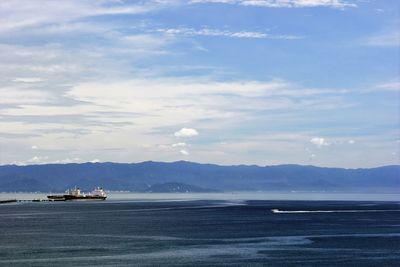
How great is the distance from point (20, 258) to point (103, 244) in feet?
69.4

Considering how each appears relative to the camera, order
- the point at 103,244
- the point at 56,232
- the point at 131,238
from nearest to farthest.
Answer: the point at 103,244, the point at 131,238, the point at 56,232

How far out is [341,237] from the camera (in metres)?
124

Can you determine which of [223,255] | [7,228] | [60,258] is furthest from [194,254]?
[7,228]

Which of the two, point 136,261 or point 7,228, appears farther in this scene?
point 7,228

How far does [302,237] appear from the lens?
405 ft

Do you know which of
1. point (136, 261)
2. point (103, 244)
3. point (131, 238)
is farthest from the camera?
point (131, 238)

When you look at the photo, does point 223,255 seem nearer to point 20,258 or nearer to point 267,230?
point 20,258

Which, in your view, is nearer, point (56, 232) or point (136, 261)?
point (136, 261)

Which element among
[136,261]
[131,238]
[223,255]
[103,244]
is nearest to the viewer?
[136,261]

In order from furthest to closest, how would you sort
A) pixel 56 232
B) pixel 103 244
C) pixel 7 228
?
pixel 7 228
pixel 56 232
pixel 103 244

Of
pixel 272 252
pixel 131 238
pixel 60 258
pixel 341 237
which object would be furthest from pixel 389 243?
pixel 60 258

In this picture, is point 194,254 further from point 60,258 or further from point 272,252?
point 60,258

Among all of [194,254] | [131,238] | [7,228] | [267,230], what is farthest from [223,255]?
[7,228]

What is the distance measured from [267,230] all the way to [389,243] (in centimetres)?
3604
